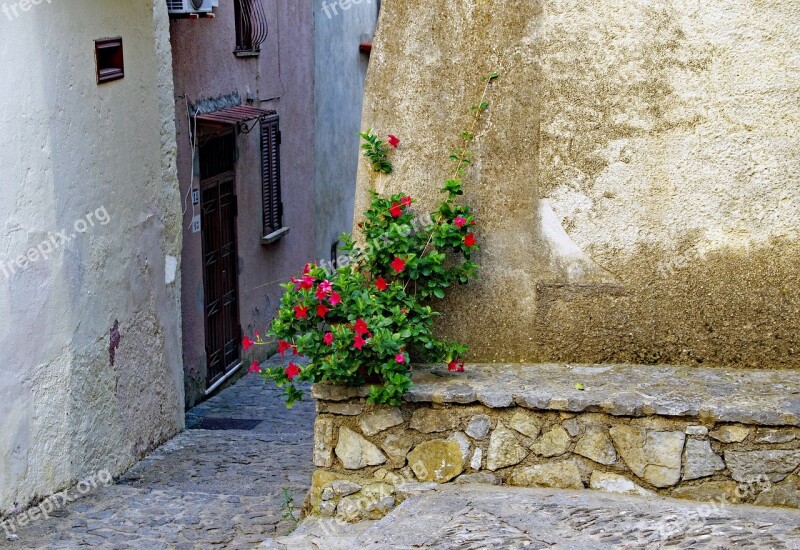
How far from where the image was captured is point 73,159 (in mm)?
6223

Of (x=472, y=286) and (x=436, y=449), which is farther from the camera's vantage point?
(x=472, y=286)

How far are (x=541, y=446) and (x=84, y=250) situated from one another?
10.6 feet

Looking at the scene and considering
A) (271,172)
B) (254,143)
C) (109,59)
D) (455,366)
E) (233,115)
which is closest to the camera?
Result: (455,366)

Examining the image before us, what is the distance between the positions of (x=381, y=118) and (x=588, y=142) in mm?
921

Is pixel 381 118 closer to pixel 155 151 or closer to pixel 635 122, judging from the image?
pixel 635 122

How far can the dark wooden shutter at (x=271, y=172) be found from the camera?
10.9m

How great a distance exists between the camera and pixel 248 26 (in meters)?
10.3

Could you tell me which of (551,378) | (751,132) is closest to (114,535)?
(551,378)

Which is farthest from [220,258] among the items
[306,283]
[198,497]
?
[306,283]

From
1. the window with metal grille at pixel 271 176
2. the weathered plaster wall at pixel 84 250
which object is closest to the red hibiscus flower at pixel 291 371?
the weathered plaster wall at pixel 84 250

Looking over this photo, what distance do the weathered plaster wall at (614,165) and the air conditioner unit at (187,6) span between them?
387 centimetres

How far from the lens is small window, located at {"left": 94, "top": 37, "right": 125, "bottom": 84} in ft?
21.8

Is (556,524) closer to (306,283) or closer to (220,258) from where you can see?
(306,283)

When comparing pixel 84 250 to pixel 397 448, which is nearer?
pixel 397 448
